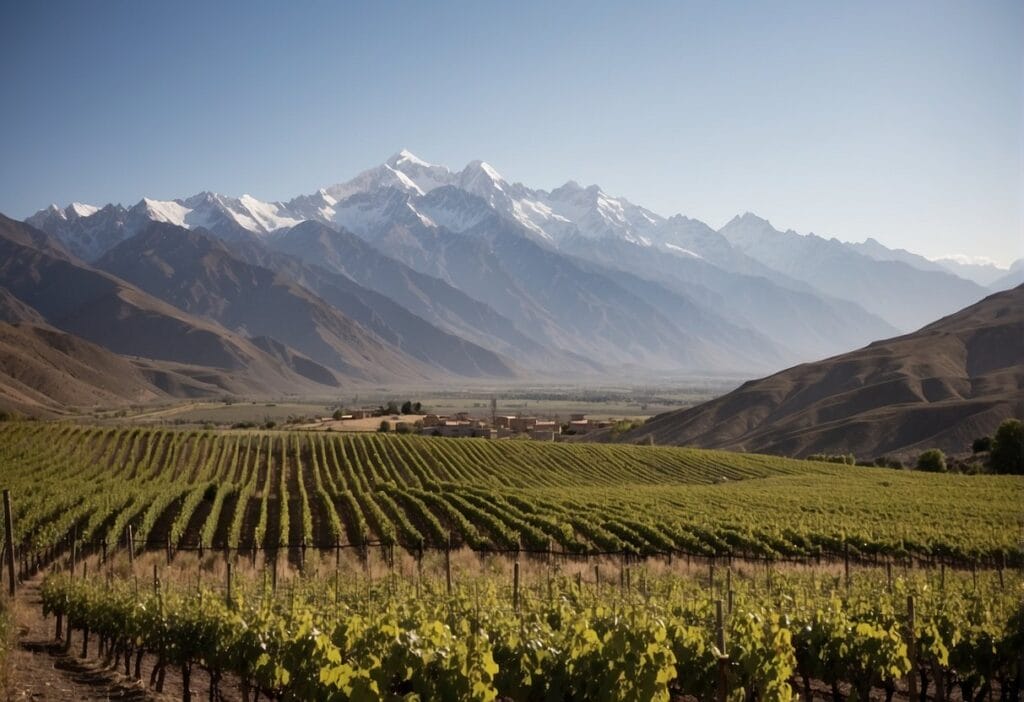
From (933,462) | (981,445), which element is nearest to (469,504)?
(933,462)

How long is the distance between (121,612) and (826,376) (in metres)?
154

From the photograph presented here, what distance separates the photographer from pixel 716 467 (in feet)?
252

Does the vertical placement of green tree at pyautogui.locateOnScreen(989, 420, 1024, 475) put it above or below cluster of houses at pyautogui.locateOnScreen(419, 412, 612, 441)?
below

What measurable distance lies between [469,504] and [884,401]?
105856mm

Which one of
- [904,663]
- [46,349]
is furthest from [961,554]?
[46,349]

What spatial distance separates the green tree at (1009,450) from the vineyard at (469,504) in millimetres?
14100

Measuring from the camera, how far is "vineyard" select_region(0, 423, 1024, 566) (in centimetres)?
3422

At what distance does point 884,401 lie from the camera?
13100cm

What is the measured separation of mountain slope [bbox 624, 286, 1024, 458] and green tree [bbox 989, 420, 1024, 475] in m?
24.9

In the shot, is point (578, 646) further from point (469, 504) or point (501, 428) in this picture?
point (501, 428)

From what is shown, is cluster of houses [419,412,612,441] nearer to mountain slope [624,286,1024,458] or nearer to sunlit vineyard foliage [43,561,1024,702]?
mountain slope [624,286,1024,458]

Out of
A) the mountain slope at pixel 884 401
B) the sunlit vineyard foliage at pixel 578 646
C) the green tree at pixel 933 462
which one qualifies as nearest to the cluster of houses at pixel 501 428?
the mountain slope at pixel 884 401

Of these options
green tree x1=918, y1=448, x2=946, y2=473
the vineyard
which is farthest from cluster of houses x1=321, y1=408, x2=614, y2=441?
green tree x1=918, y1=448, x2=946, y2=473

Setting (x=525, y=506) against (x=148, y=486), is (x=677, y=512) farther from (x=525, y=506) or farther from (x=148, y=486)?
(x=148, y=486)
